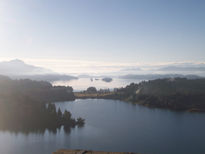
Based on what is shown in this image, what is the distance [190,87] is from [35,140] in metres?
71.7

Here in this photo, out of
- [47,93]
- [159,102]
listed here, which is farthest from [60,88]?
[159,102]

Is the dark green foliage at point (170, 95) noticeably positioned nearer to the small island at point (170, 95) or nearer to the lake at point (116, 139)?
the small island at point (170, 95)

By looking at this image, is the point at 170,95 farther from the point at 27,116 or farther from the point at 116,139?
the point at 27,116

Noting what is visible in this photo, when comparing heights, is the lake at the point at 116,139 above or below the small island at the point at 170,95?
below

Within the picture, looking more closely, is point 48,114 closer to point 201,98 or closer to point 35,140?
point 35,140

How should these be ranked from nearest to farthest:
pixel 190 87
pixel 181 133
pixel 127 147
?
1. pixel 127 147
2. pixel 181 133
3. pixel 190 87

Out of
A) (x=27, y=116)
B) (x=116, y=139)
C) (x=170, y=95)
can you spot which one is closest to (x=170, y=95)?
(x=170, y=95)

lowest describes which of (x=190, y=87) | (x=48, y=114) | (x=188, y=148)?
(x=188, y=148)

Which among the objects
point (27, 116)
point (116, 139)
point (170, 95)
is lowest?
point (116, 139)

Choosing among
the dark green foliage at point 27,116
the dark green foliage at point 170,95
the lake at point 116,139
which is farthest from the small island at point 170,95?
the dark green foliage at point 27,116

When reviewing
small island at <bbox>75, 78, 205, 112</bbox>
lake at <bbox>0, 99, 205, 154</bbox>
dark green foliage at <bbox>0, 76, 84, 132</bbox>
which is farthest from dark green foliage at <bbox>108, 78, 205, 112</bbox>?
dark green foliage at <bbox>0, 76, 84, 132</bbox>

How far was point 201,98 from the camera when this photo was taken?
7925 centimetres

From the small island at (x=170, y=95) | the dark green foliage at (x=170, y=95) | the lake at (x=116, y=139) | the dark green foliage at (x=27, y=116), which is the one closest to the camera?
the lake at (x=116, y=139)

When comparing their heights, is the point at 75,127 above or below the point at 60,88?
below
